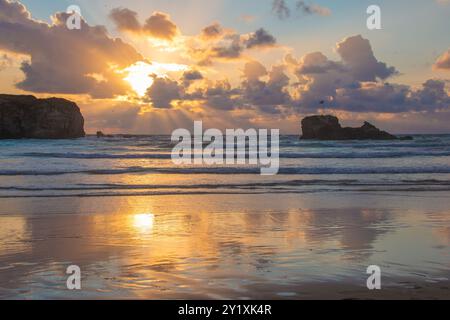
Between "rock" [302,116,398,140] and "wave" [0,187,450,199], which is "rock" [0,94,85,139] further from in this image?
"wave" [0,187,450,199]

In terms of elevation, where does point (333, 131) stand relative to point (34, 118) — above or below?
below

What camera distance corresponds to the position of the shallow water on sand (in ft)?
21.3

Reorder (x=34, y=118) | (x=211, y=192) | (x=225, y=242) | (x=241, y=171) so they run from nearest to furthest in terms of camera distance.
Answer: (x=225, y=242)
(x=211, y=192)
(x=241, y=171)
(x=34, y=118)

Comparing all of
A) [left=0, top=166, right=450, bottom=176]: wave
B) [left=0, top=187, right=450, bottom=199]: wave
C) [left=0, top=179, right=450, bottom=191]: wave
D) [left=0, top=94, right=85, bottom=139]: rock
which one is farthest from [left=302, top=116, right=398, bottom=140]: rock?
[left=0, top=187, right=450, bottom=199]: wave

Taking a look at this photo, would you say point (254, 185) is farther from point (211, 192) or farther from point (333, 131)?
point (333, 131)

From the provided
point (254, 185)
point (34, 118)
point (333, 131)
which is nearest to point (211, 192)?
point (254, 185)

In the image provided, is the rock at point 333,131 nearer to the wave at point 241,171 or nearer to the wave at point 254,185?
the wave at point 241,171

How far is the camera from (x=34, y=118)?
4449 inches

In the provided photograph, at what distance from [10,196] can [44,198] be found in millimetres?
1434

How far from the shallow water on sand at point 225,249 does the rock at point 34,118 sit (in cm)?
10269

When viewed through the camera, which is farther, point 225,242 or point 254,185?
point 254,185

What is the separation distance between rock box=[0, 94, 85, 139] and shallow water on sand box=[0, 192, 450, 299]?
103 meters

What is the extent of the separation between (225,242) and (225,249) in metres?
0.66

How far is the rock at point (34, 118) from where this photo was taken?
360ft
